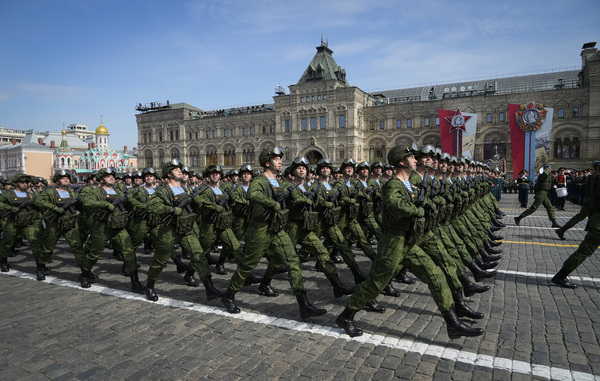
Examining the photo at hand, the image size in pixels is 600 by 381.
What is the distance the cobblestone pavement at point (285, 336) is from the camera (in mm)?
3562

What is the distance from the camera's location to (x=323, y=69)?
161ft

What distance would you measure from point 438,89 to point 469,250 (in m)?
49.1

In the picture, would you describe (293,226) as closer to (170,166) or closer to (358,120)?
(170,166)

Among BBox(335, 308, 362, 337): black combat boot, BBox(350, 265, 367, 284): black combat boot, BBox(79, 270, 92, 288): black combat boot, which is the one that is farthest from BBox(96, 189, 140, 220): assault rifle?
BBox(335, 308, 362, 337): black combat boot

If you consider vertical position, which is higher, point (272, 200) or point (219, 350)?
point (272, 200)

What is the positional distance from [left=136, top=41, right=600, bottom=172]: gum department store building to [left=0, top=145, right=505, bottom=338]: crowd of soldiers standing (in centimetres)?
3750

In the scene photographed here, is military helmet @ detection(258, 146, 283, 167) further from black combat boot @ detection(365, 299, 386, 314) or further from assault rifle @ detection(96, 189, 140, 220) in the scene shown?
assault rifle @ detection(96, 189, 140, 220)

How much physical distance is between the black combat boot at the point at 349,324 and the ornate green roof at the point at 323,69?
151ft

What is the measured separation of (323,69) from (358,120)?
877 centimetres

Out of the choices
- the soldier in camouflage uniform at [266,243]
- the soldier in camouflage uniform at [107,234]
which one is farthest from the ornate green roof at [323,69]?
the soldier in camouflage uniform at [266,243]

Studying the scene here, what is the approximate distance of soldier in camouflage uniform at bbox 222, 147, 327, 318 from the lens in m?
4.81

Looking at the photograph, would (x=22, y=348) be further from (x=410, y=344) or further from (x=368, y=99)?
(x=368, y=99)

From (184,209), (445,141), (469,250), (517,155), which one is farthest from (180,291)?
(445,141)

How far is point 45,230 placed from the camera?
7352mm
